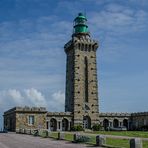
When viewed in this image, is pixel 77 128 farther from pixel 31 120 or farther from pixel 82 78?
pixel 82 78

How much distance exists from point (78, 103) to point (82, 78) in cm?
522

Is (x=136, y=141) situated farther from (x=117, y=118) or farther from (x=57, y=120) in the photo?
(x=117, y=118)

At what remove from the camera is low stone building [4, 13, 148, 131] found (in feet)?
245

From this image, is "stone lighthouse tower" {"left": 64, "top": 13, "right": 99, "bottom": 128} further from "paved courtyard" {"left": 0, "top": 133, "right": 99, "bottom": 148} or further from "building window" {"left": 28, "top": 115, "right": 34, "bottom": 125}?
"paved courtyard" {"left": 0, "top": 133, "right": 99, "bottom": 148}

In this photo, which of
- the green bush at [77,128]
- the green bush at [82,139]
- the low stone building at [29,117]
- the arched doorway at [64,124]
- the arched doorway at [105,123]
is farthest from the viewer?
the arched doorway at [105,123]

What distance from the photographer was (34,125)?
7425cm

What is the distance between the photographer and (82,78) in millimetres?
79562

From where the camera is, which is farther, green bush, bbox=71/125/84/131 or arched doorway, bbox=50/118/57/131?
arched doorway, bbox=50/118/57/131

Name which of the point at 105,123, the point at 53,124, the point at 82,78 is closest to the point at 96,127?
the point at 105,123

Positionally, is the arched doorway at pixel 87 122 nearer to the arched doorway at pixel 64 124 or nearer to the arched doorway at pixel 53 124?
the arched doorway at pixel 64 124

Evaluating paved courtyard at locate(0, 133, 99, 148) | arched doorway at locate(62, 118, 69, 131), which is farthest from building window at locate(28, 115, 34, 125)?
paved courtyard at locate(0, 133, 99, 148)

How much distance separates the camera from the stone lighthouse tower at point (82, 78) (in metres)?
78.3

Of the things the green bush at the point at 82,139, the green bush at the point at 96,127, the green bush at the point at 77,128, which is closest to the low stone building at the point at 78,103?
the green bush at the point at 96,127

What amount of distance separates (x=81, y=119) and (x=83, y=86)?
261 inches
